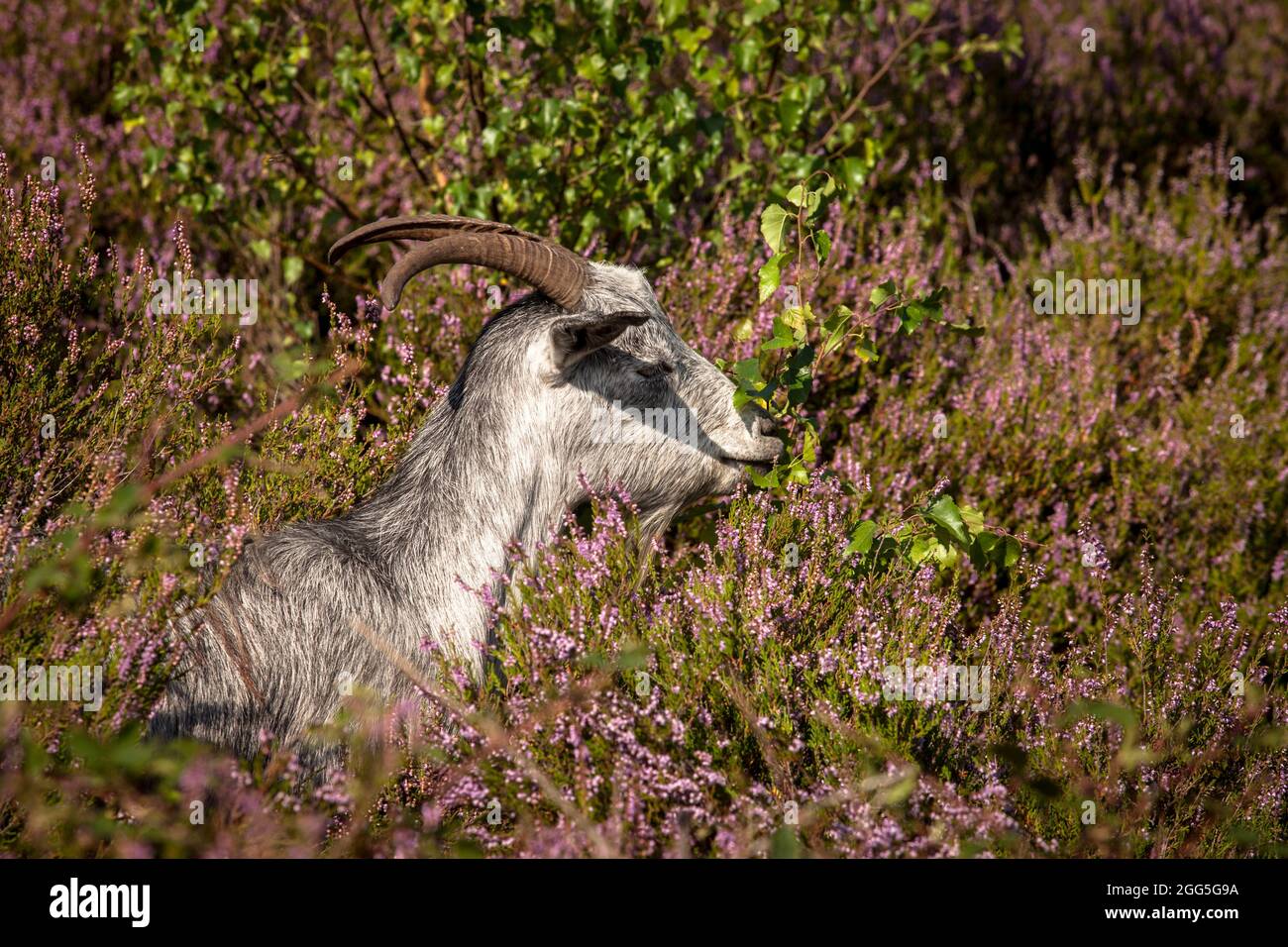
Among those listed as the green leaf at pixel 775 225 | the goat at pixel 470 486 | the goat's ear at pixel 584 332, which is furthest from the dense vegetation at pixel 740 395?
the goat's ear at pixel 584 332

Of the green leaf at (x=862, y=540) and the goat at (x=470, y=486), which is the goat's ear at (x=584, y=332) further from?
the green leaf at (x=862, y=540)

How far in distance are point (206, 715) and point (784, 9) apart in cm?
423

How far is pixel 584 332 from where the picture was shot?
3.37 metres

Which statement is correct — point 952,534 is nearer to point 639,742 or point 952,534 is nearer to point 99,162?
point 639,742

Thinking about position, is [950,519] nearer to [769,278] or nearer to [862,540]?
[862,540]

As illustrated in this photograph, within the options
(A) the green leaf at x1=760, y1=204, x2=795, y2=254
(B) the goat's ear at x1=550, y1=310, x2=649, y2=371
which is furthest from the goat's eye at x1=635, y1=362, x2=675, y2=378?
(A) the green leaf at x1=760, y1=204, x2=795, y2=254

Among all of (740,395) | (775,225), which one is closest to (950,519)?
(740,395)

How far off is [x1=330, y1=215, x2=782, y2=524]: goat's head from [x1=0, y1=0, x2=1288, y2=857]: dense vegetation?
0.48 ft

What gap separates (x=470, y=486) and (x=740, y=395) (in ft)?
2.75

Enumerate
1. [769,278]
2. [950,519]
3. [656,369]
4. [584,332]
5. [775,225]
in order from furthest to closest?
[775,225] < [769,278] < [656,369] < [950,519] < [584,332]

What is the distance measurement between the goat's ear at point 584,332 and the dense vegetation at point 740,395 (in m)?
0.45

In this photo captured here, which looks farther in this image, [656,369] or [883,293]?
[883,293]

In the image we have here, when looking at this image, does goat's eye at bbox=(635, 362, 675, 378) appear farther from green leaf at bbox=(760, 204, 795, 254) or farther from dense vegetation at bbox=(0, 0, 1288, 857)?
green leaf at bbox=(760, 204, 795, 254)

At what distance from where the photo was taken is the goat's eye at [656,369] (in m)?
3.62
